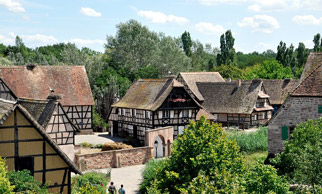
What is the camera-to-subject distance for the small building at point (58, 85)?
42.1 meters

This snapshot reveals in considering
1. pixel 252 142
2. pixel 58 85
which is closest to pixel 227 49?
pixel 58 85

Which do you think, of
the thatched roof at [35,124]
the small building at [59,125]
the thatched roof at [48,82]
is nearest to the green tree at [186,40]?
the thatched roof at [48,82]

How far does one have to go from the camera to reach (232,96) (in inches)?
2137

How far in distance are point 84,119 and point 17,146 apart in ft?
86.9

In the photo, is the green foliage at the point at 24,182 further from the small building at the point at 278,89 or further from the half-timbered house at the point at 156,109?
the small building at the point at 278,89

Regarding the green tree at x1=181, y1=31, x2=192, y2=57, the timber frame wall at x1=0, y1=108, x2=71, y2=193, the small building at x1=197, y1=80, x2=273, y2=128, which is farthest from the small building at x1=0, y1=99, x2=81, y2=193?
the green tree at x1=181, y1=31, x2=192, y2=57

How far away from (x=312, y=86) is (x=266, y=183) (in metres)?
14.7

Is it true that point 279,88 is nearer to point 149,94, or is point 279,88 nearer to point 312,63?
point 149,94

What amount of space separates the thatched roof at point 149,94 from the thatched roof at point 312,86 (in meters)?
15.8

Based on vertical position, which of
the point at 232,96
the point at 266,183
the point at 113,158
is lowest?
the point at 113,158

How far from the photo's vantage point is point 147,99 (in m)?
44.2

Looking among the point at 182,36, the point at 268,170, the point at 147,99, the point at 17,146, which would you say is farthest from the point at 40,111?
the point at 182,36

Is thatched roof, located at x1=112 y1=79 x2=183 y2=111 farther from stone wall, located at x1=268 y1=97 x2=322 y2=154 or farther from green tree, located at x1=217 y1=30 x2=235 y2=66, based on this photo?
green tree, located at x1=217 y1=30 x2=235 y2=66

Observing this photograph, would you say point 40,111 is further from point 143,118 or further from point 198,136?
point 143,118
